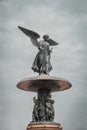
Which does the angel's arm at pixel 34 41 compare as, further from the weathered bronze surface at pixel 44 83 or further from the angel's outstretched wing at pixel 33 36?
the weathered bronze surface at pixel 44 83

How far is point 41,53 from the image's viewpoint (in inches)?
891

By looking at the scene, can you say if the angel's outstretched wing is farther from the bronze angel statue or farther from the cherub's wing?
the cherub's wing

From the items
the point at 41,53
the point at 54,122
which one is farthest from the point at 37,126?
the point at 41,53

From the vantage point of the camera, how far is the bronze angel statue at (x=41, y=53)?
73.9 ft

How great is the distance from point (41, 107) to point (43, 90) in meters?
1.06

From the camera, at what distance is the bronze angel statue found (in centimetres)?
2252

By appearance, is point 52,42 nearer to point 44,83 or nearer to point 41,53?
point 41,53

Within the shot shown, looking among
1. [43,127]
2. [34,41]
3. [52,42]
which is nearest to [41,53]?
[34,41]

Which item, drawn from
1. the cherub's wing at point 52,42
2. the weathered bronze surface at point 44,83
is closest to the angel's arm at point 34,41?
the cherub's wing at point 52,42

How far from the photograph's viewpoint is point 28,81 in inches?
862

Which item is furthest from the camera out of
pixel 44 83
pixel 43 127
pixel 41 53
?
pixel 41 53

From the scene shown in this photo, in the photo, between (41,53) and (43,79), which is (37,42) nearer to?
(41,53)

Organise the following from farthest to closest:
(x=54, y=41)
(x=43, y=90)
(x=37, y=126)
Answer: (x=54, y=41)
(x=43, y=90)
(x=37, y=126)

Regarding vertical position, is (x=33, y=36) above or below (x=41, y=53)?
above
